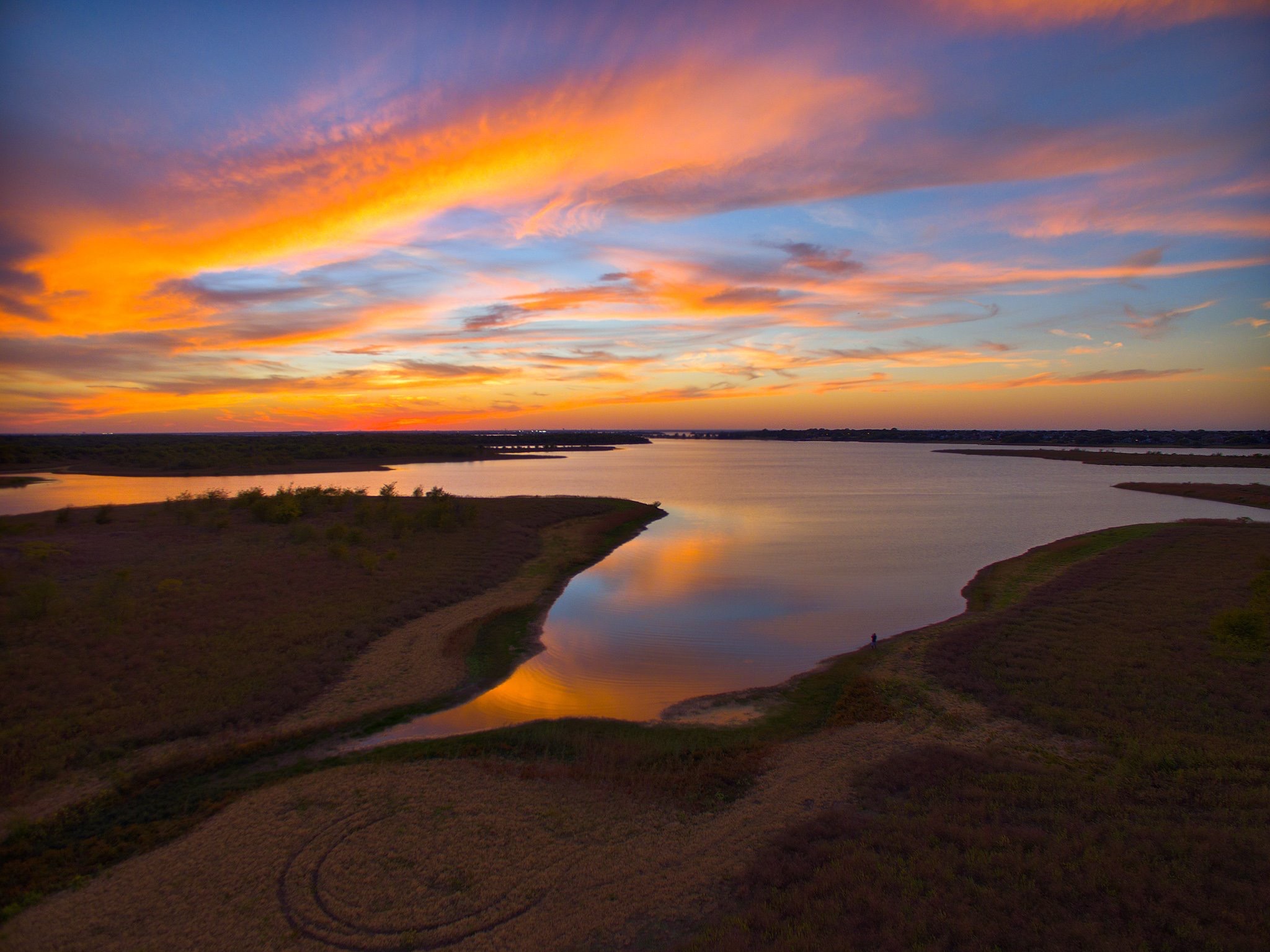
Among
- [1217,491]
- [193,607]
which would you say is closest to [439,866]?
[193,607]

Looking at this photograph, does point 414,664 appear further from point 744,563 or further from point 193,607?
point 744,563

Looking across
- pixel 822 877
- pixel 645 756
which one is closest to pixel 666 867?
pixel 822 877

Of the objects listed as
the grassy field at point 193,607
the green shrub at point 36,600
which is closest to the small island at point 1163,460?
the grassy field at point 193,607

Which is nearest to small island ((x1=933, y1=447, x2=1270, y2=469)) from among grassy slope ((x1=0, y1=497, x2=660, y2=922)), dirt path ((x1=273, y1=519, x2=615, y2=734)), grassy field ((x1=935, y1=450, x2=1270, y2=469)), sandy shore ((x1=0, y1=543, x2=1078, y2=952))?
grassy field ((x1=935, y1=450, x2=1270, y2=469))

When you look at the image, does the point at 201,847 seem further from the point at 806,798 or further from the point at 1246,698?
the point at 1246,698

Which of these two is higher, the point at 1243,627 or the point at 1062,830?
the point at 1243,627

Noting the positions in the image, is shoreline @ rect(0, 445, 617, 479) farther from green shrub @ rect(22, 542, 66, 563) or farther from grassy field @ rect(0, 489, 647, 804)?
green shrub @ rect(22, 542, 66, 563)

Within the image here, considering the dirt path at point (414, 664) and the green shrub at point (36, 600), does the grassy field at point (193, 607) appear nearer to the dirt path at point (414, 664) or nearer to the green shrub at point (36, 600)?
the green shrub at point (36, 600)
